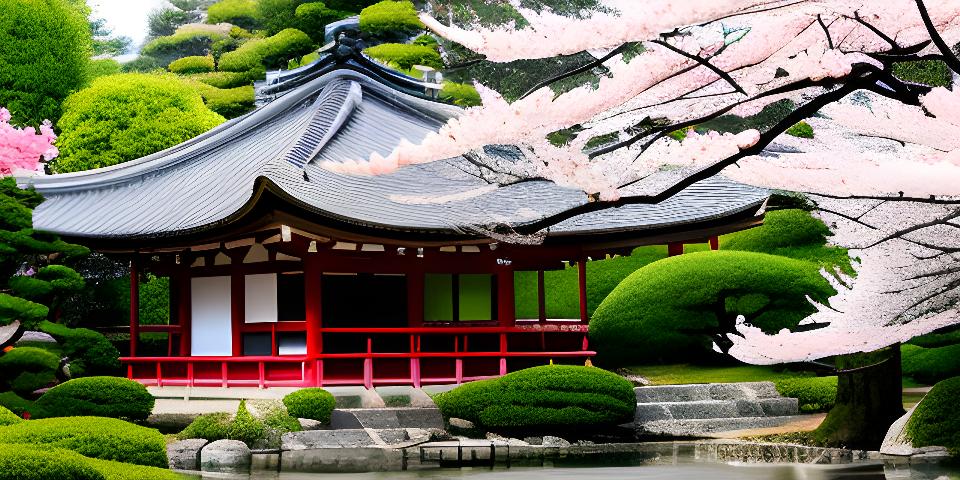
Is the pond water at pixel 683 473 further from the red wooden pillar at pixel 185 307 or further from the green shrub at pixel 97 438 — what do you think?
the red wooden pillar at pixel 185 307

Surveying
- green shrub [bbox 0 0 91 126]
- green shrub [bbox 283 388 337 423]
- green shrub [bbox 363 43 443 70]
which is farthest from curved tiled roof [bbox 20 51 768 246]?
green shrub [bbox 363 43 443 70]

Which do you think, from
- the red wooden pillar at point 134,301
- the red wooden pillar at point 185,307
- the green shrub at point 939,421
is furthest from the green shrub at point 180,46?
the green shrub at point 939,421

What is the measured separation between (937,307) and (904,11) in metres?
4.12

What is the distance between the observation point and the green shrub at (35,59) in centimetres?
3259

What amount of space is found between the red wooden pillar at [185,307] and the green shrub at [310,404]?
454 centimetres

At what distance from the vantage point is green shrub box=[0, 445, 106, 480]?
24.9 feet

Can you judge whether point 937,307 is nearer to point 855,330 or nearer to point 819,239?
point 855,330

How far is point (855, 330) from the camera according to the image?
7.75 meters

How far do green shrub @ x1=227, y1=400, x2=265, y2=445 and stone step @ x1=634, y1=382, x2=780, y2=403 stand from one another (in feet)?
18.4

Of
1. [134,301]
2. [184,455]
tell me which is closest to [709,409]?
[184,455]

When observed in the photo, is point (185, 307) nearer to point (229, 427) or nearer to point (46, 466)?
point (229, 427)

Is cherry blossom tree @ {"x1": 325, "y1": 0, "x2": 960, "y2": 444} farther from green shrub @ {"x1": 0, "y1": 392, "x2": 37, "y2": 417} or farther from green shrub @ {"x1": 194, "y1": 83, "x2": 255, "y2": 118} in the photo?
green shrub @ {"x1": 194, "y1": 83, "x2": 255, "y2": 118}

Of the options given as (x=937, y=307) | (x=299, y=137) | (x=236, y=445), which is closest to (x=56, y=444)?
(x=236, y=445)

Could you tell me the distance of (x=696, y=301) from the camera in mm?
19156
